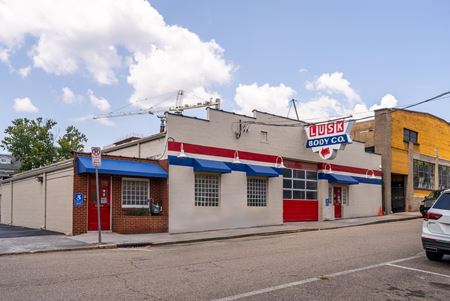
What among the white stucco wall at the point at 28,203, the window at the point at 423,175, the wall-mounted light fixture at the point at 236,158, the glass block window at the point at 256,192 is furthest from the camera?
the window at the point at 423,175

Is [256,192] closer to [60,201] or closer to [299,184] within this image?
[299,184]

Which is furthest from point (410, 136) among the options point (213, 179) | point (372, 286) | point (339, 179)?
point (372, 286)

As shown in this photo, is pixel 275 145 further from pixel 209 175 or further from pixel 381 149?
pixel 381 149

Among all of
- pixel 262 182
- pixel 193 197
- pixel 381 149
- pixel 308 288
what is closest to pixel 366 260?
pixel 308 288

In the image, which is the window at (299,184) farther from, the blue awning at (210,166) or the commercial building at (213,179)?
the blue awning at (210,166)

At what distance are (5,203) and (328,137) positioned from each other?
20.4 m

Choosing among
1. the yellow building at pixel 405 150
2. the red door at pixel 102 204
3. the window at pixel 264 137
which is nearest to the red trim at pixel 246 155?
the window at pixel 264 137

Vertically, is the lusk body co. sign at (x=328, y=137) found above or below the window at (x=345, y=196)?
above

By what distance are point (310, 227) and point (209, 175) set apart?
5610 mm

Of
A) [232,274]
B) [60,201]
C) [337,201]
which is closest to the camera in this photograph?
[232,274]

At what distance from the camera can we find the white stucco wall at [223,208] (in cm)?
1931

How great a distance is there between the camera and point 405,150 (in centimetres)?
→ 3300

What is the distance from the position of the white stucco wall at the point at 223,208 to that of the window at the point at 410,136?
13.7 meters

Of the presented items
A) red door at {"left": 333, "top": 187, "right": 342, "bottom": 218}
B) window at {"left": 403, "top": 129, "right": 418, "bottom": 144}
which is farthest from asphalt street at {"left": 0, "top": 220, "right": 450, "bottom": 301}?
window at {"left": 403, "top": 129, "right": 418, "bottom": 144}
